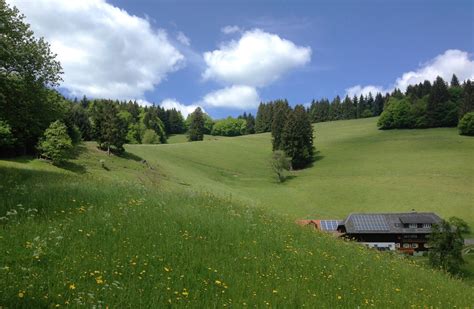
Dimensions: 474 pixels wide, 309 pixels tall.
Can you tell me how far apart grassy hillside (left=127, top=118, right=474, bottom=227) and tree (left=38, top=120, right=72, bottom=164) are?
1802 cm

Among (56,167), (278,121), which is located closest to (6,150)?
(56,167)

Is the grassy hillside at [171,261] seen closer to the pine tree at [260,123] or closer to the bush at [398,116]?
the bush at [398,116]

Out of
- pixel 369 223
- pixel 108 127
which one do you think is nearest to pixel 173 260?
pixel 369 223

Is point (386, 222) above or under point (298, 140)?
under

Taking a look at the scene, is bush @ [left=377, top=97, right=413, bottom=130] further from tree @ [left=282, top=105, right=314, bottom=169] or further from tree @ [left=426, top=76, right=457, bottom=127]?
tree @ [left=282, top=105, right=314, bottom=169]

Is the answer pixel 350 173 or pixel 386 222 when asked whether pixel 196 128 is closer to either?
pixel 350 173

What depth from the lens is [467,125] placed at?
125 metres

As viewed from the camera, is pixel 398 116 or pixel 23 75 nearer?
pixel 23 75

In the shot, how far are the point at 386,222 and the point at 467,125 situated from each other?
259 feet

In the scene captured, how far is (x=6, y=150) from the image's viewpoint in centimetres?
5762

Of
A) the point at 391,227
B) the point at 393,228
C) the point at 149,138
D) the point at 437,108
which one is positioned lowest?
the point at 393,228

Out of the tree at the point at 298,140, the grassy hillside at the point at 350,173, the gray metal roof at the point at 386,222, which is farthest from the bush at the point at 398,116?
the gray metal roof at the point at 386,222

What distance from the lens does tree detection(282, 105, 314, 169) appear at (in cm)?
10981

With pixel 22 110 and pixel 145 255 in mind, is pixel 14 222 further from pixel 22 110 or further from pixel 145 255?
pixel 22 110
